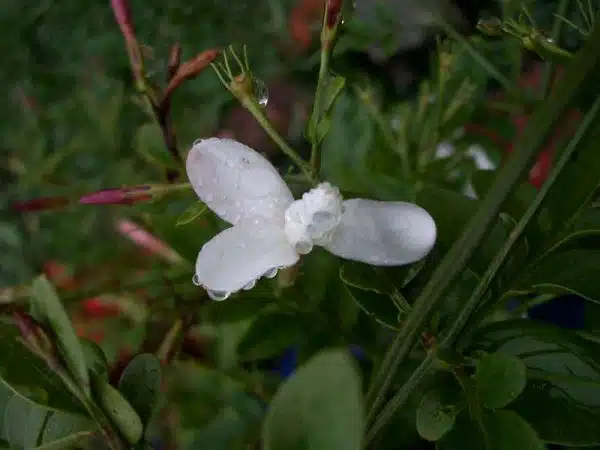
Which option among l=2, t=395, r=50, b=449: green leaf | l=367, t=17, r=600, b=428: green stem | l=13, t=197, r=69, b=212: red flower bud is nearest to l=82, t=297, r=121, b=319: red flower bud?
l=13, t=197, r=69, b=212: red flower bud

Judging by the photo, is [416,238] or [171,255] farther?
[171,255]

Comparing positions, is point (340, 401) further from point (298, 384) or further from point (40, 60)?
point (40, 60)

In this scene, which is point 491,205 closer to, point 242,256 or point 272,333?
point 242,256

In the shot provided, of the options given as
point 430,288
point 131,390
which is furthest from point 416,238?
point 131,390

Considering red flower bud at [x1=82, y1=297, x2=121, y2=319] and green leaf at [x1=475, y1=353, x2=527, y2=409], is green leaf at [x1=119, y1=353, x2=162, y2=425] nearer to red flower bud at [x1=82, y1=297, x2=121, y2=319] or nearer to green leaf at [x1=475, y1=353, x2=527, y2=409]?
green leaf at [x1=475, y1=353, x2=527, y2=409]

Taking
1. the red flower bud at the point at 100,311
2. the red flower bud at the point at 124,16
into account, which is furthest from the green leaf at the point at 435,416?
the red flower bud at the point at 100,311

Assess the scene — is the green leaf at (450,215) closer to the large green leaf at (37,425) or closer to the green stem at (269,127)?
the green stem at (269,127)
